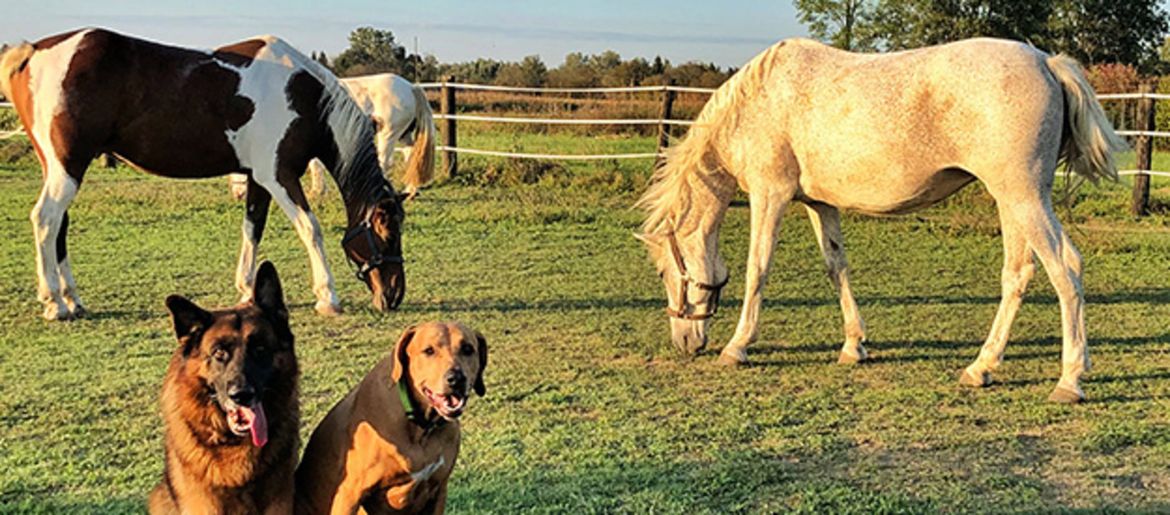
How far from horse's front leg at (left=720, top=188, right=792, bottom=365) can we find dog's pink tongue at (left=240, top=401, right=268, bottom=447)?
3.57 meters

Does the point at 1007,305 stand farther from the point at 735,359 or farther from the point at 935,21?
the point at 935,21

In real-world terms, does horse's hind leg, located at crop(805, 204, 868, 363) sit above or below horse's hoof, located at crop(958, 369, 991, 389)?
above

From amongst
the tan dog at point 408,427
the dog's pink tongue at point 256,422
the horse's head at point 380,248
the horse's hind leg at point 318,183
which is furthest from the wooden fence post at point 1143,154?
the dog's pink tongue at point 256,422

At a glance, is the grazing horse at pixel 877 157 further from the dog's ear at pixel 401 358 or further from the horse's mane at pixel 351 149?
the dog's ear at pixel 401 358

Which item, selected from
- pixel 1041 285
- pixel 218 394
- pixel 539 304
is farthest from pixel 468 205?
pixel 218 394

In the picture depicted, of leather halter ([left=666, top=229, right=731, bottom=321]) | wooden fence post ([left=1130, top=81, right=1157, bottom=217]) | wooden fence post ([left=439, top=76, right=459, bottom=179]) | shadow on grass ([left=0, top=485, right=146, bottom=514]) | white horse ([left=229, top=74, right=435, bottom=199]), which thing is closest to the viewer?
shadow on grass ([left=0, top=485, right=146, bottom=514])

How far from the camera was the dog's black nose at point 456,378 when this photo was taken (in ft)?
9.93

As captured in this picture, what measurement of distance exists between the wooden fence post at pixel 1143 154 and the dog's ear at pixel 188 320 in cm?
1208

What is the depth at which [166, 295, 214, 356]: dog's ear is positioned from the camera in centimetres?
305

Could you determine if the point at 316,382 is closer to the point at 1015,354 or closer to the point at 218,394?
the point at 218,394

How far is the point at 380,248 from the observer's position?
7176 mm

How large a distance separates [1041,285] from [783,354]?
3208mm

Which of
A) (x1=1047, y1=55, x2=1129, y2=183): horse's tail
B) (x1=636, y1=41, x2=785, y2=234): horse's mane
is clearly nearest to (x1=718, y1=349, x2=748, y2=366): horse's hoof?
(x1=636, y1=41, x2=785, y2=234): horse's mane

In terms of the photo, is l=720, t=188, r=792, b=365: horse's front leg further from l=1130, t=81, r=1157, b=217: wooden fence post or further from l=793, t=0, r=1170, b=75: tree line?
l=793, t=0, r=1170, b=75: tree line
